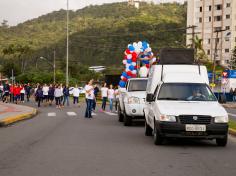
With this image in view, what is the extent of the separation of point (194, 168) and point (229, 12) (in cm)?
9733

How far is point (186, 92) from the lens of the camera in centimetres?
1346

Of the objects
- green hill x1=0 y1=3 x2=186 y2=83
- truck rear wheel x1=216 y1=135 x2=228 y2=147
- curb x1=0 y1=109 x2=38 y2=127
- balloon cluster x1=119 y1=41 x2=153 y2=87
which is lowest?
curb x1=0 y1=109 x2=38 y2=127

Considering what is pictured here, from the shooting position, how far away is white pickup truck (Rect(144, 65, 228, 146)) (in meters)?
11.8

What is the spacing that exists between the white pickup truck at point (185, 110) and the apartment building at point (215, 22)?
88677 millimetres

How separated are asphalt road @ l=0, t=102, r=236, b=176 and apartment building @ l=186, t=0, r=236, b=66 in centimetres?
8968

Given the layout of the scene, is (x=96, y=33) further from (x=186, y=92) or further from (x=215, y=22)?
(x=186, y=92)

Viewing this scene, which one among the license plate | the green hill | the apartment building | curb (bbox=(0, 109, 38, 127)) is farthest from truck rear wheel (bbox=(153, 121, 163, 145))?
the apartment building

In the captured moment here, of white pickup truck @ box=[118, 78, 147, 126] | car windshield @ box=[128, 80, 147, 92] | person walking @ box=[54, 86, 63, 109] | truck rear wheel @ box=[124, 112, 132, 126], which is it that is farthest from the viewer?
person walking @ box=[54, 86, 63, 109]

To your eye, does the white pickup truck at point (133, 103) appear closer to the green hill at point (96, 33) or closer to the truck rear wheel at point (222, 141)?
the truck rear wheel at point (222, 141)

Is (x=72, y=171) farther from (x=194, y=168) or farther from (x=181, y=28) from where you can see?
(x=181, y=28)

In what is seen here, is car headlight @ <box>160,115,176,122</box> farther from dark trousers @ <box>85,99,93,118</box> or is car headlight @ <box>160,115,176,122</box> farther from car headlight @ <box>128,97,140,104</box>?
dark trousers @ <box>85,99,93,118</box>

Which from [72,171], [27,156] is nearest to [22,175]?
[72,171]

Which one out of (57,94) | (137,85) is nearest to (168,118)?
(137,85)

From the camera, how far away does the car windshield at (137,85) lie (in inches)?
788
